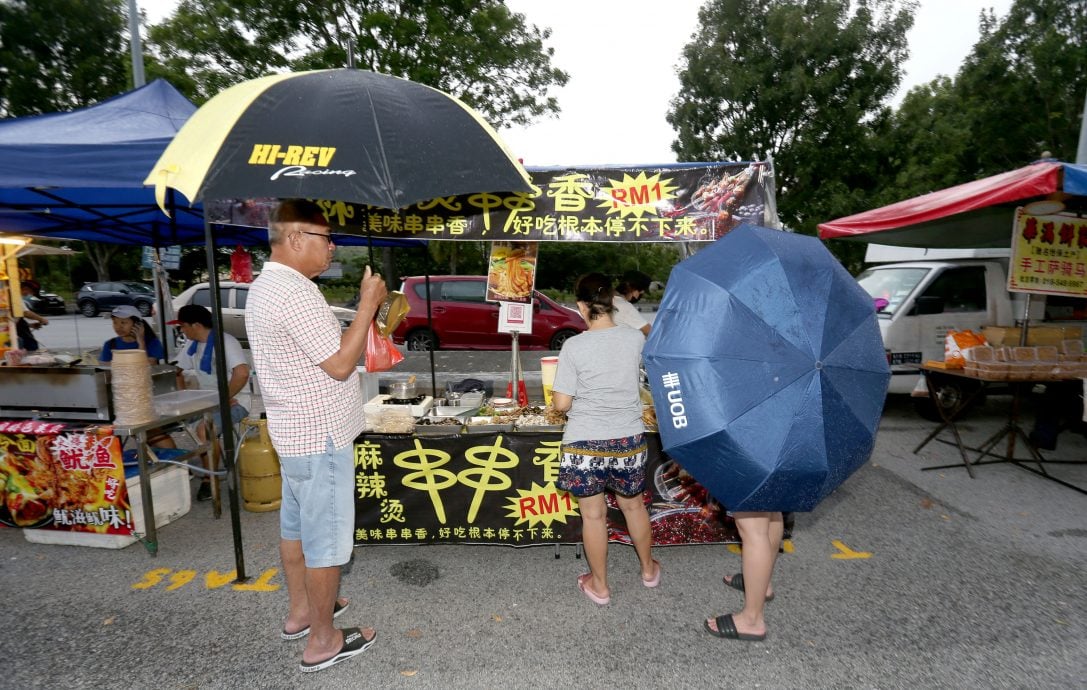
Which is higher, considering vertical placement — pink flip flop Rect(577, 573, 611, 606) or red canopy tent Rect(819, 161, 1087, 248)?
red canopy tent Rect(819, 161, 1087, 248)

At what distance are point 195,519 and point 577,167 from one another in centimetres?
392

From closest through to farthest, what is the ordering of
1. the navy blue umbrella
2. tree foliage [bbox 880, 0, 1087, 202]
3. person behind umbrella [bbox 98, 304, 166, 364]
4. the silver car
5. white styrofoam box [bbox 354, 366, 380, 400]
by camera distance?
the navy blue umbrella
white styrofoam box [bbox 354, 366, 380, 400]
person behind umbrella [bbox 98, 304, 166, 364]
the silver car
tree foliage [bbox 880, 0, 1087, 202]

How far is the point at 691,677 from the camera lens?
256cm

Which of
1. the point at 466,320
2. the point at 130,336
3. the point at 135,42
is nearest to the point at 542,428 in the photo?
the point at 130,336

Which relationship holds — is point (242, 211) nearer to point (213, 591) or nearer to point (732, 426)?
point (213, 591)

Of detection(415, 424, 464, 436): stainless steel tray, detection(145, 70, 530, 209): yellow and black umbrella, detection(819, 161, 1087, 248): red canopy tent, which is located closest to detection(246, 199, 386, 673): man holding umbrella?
detection(145, 70, 530, 209): yellow and black umbrella

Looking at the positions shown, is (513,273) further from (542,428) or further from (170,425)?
(170,425)

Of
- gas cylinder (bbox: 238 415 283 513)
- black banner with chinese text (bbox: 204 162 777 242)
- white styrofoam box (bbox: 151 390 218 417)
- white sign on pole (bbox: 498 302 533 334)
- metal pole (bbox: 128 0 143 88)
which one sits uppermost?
Result: metal pole (bbox: 128 0 143 88)

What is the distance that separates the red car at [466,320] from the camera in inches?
480

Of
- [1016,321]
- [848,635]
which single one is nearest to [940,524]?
[848,635]

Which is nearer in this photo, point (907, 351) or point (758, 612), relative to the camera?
point (758, 612)

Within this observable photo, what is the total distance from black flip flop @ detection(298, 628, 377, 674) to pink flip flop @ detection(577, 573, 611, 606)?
1151 mm

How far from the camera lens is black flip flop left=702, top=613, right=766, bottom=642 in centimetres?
279

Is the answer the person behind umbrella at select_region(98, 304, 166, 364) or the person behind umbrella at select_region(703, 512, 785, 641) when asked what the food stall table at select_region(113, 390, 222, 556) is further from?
the person behind umbrella at select_region(703, 512, 785, 641)
